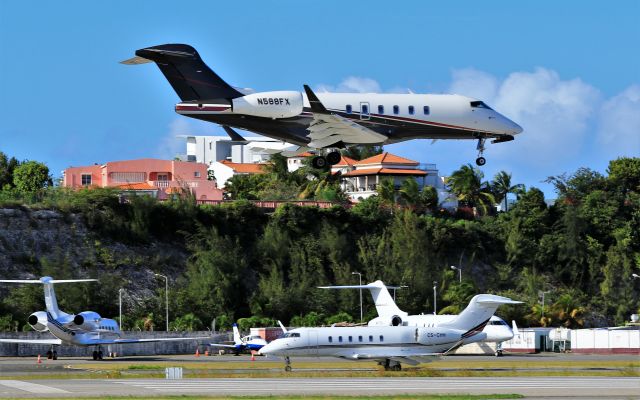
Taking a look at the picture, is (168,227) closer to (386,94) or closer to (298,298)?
(298,298)

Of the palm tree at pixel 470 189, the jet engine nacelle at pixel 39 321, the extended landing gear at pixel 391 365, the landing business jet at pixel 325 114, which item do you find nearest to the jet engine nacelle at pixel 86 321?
the jet engine nacelle at pixel 39 321

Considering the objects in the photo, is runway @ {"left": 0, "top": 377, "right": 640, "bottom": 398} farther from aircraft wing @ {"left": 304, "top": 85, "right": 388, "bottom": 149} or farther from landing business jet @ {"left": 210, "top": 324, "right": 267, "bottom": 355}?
landing business jet @ {"left": 210, "top": 324, "right": 267, "bottom": 355}

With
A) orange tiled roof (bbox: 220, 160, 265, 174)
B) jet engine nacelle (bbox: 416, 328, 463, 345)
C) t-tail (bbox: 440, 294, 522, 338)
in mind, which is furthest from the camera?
orange tiled roof (bbox: 220, 160, 265, 174)

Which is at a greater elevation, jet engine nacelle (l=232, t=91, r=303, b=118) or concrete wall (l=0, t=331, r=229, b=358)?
jet engine nacelle (l=232, t=91, r=303, b=118)

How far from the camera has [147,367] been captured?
177ft

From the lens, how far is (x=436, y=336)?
53875 millimetres

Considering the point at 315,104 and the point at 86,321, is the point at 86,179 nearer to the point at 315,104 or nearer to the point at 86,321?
the point at 86,321

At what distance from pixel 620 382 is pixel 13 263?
193 ft

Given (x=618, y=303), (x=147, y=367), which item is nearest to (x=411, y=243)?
(x=618, y=303)

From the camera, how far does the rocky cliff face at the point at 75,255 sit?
90.2 meters

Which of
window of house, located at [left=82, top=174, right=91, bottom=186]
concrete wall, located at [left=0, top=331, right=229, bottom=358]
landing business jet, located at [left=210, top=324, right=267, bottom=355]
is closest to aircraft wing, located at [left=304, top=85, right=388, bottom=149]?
landing business jet, located at [left=210, top=324, right=267, bottom=355]

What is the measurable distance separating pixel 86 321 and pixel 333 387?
30.4 m

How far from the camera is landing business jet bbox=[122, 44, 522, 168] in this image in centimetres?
6028

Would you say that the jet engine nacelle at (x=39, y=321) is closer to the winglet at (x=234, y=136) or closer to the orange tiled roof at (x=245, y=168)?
the winglet at (x=234, y=136)
